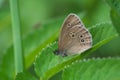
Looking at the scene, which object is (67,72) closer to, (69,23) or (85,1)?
(69,23)

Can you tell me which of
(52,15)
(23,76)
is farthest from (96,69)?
(52,15)

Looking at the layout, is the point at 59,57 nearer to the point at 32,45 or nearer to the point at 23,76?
the point at 23,76

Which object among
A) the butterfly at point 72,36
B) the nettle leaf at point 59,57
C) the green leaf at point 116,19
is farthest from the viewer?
the butterfly at point 72,36

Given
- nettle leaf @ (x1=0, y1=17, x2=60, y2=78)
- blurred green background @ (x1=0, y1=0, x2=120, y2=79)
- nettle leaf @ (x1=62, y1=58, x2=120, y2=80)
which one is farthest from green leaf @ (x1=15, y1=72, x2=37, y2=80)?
blurred green background @ (x1=0, y1=0, x2=120, y2=79)

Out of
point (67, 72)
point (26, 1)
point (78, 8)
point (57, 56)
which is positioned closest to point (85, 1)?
point (78, 8)

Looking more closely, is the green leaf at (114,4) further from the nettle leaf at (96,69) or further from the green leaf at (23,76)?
the green leaf at (23,76)

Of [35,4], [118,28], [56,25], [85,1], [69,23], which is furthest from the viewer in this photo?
[35,4]

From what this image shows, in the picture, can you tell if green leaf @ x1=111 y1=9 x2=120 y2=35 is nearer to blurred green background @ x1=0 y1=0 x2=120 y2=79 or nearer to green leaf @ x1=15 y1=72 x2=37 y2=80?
green leaf @ x1=15 y1=72 x2=37 y2=80

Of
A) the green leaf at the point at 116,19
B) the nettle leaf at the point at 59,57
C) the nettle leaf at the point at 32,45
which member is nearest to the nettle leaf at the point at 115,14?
the green leaf at the point at 116,19
